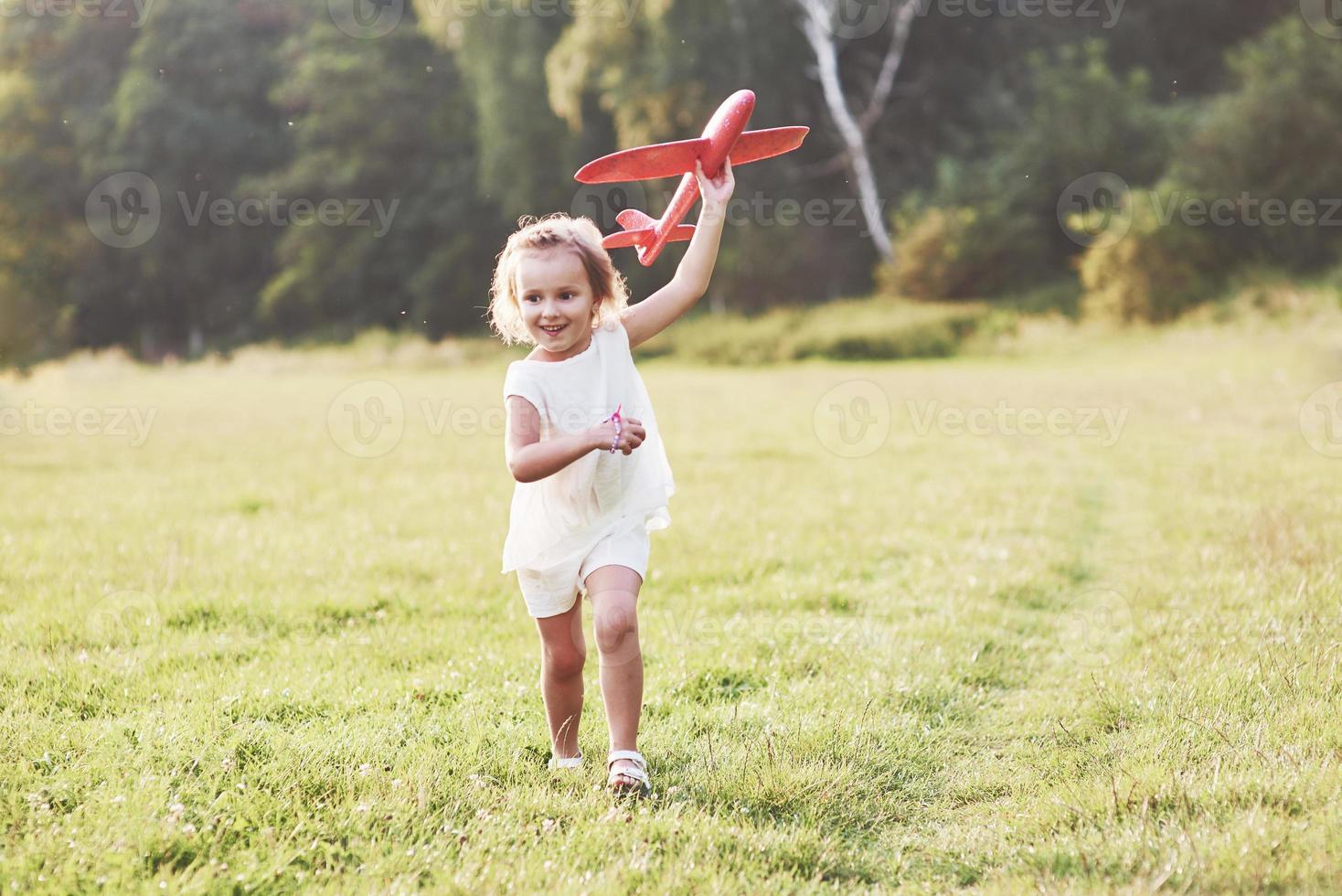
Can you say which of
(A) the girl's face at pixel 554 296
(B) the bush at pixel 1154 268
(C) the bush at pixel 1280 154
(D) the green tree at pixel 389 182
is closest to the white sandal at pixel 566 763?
(A) the girl's face at pixel 554 296

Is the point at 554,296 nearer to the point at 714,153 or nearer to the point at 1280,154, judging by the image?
the point at 714,153

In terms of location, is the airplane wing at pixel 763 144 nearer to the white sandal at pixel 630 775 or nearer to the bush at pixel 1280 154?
the white sandal at pixel 630 775

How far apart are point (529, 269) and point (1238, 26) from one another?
33.7m

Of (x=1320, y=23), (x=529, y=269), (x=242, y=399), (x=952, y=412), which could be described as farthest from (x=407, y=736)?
(x=1320, y=23)

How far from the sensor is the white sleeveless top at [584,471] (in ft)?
11.0

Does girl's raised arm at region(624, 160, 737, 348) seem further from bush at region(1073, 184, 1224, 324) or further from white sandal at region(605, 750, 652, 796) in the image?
bush at region(1073, 184, 1224, 324)

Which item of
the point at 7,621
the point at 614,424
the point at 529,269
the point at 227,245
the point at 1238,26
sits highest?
the point at 1238,26

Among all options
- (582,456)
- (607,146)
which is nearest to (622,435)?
(582,456)

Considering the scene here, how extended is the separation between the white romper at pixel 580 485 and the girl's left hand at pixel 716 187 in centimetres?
51

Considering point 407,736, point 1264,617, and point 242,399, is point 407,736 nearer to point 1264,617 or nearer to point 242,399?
point 1264,617

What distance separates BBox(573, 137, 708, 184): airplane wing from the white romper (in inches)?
19.3

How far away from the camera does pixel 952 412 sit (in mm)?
13406

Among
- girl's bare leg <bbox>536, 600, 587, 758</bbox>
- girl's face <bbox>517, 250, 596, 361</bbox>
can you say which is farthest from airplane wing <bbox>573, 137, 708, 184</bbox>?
girl's bare leg <bbox>536, 600, 587, 758</bbox>

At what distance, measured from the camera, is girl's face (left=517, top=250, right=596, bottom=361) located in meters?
3.30
